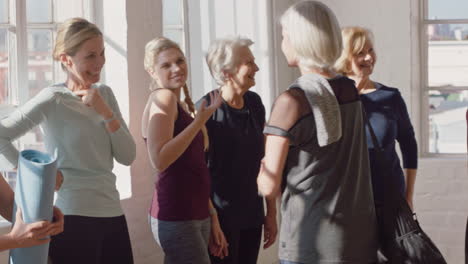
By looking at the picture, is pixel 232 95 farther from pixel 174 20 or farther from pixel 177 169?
pixel 174 20

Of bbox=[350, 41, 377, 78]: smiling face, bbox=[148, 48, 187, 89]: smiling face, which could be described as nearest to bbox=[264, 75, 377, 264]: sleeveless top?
bbox=[148, 48, 187, 89]: smiling face

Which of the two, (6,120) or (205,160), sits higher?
(6,120)

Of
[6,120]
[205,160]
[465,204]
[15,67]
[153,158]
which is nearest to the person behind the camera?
[6,120]

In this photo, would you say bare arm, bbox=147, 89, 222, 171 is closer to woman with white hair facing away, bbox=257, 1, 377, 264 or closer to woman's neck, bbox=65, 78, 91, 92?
woman's neck, bbox=65, 78, 91, 92

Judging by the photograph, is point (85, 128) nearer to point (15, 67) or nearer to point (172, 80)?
point (172, 80)

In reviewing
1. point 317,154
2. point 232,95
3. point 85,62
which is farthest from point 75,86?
point 317,154

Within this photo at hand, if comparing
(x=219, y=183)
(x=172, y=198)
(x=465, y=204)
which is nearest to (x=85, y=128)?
(x=172, y=198)

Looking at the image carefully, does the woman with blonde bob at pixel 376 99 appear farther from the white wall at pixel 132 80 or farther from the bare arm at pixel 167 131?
the white wall at pixel 132 80

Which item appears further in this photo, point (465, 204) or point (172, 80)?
point (465, 204)

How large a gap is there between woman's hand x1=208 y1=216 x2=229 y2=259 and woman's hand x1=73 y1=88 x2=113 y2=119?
746mm

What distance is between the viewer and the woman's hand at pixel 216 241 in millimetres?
3428

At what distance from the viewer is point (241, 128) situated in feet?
11.6

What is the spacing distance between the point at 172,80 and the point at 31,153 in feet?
4.17

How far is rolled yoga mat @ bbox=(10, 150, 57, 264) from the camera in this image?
204 cm
